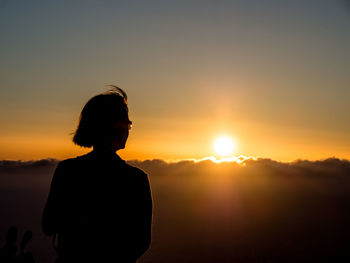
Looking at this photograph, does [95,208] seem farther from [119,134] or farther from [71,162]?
[119,134]

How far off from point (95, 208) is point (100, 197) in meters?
0.08

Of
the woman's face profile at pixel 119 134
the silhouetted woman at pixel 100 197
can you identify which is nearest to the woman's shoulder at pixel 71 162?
the silhouetted woman at pixel 100 197

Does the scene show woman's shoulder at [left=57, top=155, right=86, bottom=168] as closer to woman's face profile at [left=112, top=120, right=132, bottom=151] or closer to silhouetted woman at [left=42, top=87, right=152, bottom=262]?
silhouetted woman at [left=42, top=87, right=152, bottom=262]

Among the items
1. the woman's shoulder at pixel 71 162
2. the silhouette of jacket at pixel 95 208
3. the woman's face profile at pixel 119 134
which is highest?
the woman's face profile at pixel 119 134

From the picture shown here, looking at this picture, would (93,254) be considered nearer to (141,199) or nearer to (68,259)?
(68,259)

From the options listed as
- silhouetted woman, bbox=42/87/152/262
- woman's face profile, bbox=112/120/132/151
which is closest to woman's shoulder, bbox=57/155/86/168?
silhouetted woman, bbox=42/87/152/262

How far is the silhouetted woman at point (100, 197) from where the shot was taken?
2807 mm

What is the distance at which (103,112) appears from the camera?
9.52ft

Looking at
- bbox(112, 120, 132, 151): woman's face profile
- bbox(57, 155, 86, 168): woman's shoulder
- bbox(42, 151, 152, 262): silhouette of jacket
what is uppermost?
bbox(112, 120, 132, 151): woman's face profile

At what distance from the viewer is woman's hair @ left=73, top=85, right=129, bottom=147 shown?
9.52 feet

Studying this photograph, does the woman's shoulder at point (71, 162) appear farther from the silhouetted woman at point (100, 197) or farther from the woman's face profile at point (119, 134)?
the woman's face profile at point (119, 134)

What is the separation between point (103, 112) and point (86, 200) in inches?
23.3

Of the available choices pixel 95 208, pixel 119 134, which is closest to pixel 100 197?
pixel 95 208

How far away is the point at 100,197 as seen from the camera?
286cm
